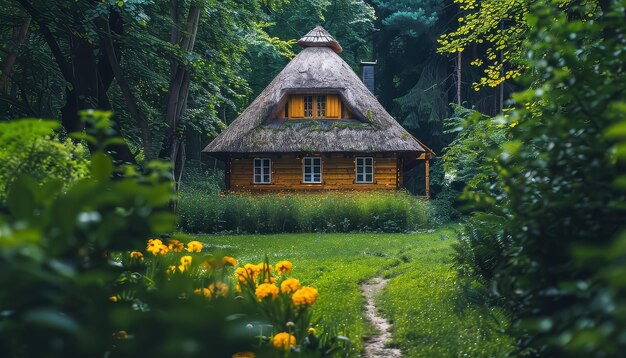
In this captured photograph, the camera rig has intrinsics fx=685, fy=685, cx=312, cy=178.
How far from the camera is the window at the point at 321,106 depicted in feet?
91.9

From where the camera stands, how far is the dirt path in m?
6.10

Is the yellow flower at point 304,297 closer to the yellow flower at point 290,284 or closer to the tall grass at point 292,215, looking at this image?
the yellow flower at point 290,284

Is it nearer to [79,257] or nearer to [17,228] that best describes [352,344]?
[79,257]

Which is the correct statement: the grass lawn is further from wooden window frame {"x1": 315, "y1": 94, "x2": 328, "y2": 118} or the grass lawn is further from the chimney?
the chimney

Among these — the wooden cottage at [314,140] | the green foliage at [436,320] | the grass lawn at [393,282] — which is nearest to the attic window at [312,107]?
the wooden cottage at [314,140]

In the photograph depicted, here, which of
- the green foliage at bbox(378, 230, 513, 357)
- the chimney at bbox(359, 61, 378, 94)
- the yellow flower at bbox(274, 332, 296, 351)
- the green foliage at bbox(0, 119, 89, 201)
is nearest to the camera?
the green foliage at bbox(0, 119, 89, 201)

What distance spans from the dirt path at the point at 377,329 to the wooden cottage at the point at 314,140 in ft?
53.3

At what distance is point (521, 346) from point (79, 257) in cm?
203

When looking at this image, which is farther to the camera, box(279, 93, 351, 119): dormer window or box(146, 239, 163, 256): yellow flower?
box(279, 93, 351, 119): dormer window

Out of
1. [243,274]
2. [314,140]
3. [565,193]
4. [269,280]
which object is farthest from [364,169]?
[565,193]

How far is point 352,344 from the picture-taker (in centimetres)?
606

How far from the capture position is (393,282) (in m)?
10.3

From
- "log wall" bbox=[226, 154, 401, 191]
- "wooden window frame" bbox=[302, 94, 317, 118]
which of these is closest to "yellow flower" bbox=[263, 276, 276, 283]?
"log wall" bbox=[226, 154, 401, 191]

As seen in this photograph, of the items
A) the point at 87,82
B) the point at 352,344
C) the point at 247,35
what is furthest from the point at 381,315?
the point at 247,35
